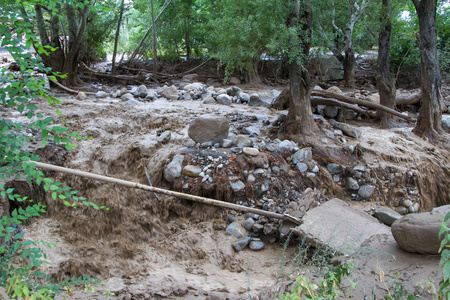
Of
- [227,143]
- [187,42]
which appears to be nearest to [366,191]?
[227,143]

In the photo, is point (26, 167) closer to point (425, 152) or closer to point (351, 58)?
point (425, 152)

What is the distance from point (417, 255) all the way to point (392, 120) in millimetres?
4902

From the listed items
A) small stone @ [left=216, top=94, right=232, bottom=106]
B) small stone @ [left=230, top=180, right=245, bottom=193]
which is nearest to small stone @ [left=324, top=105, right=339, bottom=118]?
small stone @ [left=216, top=94, right=232, bottom=106]

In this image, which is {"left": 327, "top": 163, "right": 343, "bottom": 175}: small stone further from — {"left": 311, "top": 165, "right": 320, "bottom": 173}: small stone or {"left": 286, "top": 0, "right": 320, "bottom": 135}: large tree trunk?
{"left": 286, "top": 0, "right": 320, "bottom": 135}: large tree trunk

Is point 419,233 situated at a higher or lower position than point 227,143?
lower

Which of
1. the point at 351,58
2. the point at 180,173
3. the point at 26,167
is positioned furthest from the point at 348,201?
the point at 351,58

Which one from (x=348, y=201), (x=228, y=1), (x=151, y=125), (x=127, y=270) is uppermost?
(x=228, y=1)

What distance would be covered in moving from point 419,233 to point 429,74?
15.4ft

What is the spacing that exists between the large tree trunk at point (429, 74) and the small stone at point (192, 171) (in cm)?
479

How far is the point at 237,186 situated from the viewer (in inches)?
211

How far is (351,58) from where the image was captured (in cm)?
1179

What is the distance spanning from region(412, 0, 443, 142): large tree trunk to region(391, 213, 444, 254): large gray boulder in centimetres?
408

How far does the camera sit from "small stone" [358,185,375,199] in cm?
587

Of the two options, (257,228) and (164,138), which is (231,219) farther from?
(164,138)
